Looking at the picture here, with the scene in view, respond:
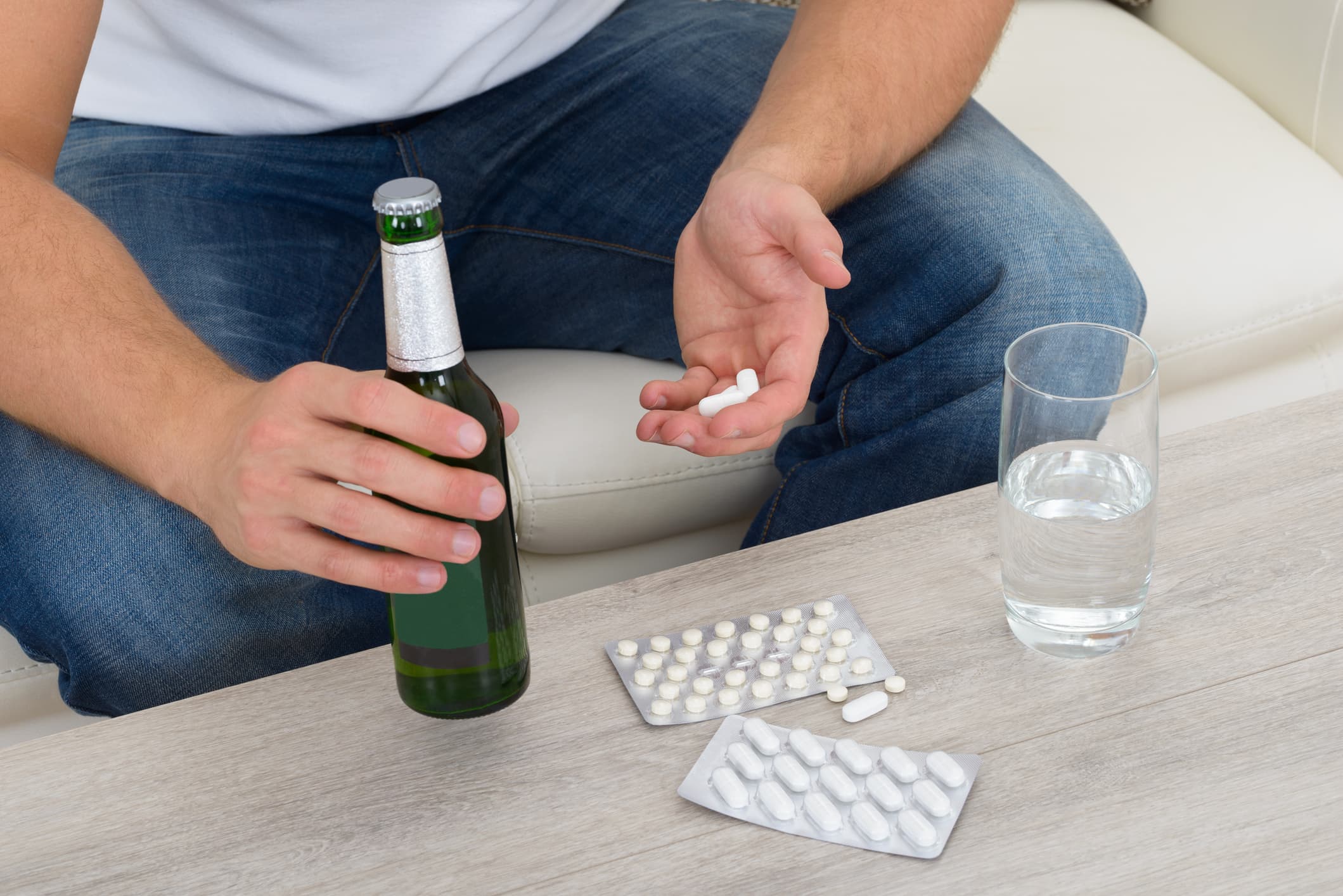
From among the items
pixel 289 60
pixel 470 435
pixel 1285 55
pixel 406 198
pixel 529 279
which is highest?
pixel 406 198

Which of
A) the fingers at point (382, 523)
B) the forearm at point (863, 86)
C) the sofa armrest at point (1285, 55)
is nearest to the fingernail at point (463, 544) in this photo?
the fingers at point (382, 523)

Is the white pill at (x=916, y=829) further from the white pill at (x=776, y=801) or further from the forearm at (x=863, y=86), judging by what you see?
the forearm at (x=863, y=86)

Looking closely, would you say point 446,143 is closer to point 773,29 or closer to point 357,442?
point 773,29

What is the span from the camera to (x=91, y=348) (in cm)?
86

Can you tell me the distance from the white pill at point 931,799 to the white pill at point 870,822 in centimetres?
2

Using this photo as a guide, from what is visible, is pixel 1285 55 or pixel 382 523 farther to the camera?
pixel 1285 55

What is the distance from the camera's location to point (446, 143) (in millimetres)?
1311

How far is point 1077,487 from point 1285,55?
1167 mm

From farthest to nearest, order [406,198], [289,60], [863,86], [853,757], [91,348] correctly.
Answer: [289,60] → [863,86] → [91,348] → [853,757] → [406,198]

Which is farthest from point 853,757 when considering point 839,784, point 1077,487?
point 1077,487

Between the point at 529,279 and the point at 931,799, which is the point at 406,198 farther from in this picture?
the point at 529,279

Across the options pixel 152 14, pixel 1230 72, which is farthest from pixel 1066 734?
pixel 1230 72

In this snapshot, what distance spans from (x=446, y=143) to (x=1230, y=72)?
44.0 inches

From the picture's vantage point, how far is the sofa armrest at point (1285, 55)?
1.53 metres
